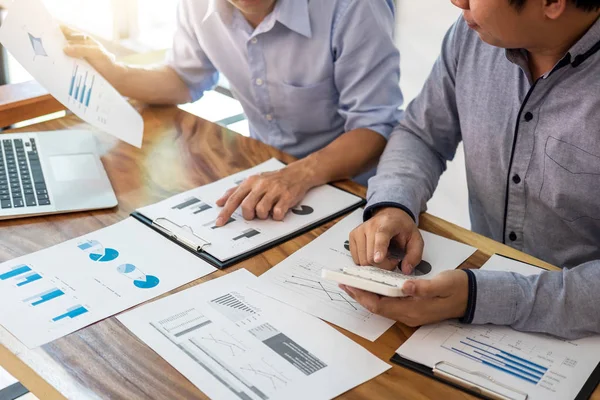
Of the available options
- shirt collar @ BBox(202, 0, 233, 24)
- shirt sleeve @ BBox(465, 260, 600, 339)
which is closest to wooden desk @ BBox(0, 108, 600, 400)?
shirt sleeve @ BBox(465, 260, 600, 339)

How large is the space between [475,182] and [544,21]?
44 cm

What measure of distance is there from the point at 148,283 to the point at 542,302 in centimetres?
58

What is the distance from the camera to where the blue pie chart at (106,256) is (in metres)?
1.18

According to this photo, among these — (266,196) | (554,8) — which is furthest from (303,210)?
(554,8)

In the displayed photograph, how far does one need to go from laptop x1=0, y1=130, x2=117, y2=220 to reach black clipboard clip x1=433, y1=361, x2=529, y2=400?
693 millimetres

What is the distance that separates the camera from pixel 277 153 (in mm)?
1570

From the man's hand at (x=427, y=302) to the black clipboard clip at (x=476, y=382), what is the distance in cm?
8

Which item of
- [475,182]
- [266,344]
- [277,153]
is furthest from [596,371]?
[277,153]

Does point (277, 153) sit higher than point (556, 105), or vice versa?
point (556, 105)

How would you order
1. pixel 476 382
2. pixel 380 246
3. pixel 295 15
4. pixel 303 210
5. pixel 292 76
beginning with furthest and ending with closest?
1. pixel 292 76
2. pixel 295 15
3. pixel 303 210
4. pixel 380 246
5. pixel 476 382

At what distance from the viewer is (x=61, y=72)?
4.90ft

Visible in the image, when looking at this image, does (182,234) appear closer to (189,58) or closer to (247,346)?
(247,346)

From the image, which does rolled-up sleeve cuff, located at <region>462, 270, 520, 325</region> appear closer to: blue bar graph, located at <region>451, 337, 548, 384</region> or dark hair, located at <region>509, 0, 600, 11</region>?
blue bar graph, located at <region>451, 337, 548, 384</region>

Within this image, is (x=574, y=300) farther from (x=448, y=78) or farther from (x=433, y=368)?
(x=448, y=78)
